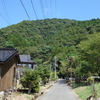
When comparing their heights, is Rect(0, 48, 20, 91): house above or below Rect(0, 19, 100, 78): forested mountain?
below

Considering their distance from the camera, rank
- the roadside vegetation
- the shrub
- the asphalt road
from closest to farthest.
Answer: the asphalt road < the shrub < the roadside vegetation

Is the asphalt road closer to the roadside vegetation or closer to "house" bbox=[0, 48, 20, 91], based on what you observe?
"house" bbox=[0, 48, 20, 91]

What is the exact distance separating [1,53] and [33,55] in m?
62.0

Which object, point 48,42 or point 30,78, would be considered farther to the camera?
point 48,42

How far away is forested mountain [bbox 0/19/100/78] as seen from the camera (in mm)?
71125

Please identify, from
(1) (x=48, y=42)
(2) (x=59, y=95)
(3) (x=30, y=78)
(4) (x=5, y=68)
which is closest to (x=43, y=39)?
(1) (x=48, y=42)

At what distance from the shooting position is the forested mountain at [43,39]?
233 ft

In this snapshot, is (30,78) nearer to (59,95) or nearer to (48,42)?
(59,95)

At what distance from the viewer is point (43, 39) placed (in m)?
98.2

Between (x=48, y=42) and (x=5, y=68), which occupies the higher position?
(x=48, y=42)

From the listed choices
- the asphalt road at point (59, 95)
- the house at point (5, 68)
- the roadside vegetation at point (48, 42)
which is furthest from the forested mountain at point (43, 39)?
the house at point (5, 68)

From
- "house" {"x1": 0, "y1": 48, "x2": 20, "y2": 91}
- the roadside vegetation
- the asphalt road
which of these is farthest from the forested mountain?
"house" {"x1": 0, "y1": 48, "x2": 20, "y2": 91}

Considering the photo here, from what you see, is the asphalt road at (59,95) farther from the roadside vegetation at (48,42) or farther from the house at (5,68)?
the roadside vegetation at (48,42)

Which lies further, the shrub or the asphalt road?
the shrub
